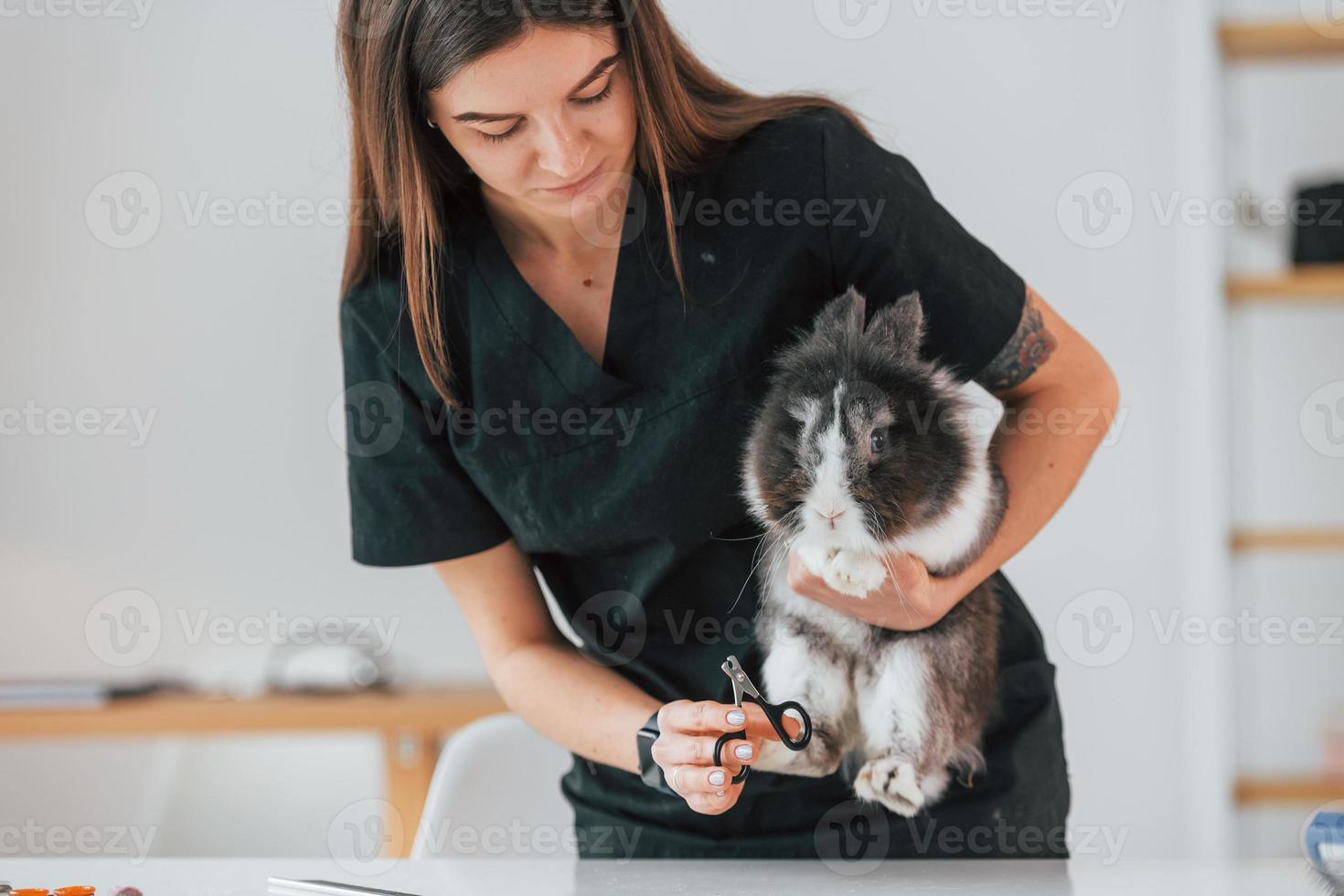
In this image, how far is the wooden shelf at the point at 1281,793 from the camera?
7.89ft

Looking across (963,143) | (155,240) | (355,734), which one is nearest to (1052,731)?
(963,143)

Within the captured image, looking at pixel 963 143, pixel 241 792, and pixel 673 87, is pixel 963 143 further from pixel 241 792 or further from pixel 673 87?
pixel 241 792

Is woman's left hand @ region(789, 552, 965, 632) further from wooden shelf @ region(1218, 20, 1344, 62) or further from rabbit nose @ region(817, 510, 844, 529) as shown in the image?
wooden shelf @ region(1218, 20, 1344, 62)

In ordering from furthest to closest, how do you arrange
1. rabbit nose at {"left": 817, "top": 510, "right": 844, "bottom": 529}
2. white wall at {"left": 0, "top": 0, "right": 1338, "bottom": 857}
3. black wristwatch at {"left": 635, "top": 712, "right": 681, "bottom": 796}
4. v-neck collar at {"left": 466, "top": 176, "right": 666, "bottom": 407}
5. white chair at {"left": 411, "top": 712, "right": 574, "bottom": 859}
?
white wall at {"left": 0, "top": 0, "right": 1338, "bottom": 857} → white chair at {"left": 411, "top": 712, "right": 574, "bottom": 859} → v-neck collar at {"left": 466, "top": 176, "right": 666, "bottom": 407} → black wristwatch at {"left": 635, "top": 712, "right": 681, "bottom": 796} → rabbit nose at {"left": 817, "top": 510, "right": 844, "bottom": 529}

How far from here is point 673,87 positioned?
1.29 meters

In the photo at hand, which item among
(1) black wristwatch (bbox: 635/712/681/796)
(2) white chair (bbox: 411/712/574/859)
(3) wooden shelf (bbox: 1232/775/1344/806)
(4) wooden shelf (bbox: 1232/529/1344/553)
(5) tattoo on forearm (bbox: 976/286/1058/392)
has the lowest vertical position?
(3) wooden shelf (bbox: 1232/775/1344/806)

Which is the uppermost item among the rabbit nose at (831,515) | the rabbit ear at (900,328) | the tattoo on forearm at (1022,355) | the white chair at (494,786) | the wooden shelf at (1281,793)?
the rabbit ear at (900,328)

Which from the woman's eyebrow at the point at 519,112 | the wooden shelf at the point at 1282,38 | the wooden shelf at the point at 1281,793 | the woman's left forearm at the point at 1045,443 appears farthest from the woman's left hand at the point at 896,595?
the wooden shelf at the point at 1282,38

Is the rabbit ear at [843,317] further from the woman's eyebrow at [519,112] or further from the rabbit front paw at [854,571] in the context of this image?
the woman's eyebrow at [519,112]

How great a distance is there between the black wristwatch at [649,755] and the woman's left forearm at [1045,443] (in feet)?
1.48

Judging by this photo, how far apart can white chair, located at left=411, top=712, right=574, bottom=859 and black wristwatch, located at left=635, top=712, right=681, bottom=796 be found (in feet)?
1.32

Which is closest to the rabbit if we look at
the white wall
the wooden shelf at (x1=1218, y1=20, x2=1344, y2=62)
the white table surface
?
the white table surface

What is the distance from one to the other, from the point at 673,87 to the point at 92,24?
5.99 feet

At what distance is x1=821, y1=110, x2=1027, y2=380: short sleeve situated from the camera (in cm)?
129
